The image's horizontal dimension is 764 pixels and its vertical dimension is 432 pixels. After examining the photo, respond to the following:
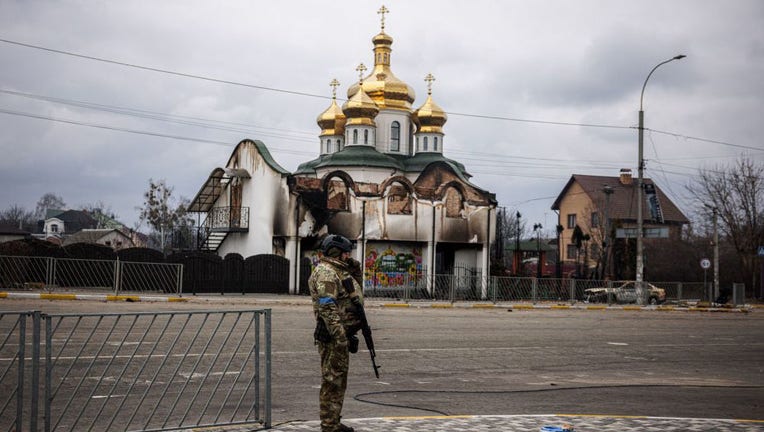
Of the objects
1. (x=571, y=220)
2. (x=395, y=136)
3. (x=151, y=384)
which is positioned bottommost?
(x=151, y=384)

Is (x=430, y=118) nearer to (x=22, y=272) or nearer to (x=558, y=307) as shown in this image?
(x=558, y=307)

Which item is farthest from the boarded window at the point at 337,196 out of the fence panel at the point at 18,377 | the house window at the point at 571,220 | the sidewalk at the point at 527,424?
the house window at the point at 571,220

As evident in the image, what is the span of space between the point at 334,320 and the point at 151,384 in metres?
1.83

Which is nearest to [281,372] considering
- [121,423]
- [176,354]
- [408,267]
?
[176,354]

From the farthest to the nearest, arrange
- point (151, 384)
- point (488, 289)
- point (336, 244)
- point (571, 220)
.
Result: point (571, 220), point (488, 289), point (336, 244), point (151, 384)

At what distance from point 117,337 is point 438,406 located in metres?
7.90

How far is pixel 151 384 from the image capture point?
25.5 feet

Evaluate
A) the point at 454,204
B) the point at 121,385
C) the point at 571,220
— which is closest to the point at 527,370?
the point at 121,385

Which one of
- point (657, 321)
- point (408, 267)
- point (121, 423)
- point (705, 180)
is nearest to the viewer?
point (121, 423)

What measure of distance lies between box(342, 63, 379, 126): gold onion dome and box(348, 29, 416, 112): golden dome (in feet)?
11.1

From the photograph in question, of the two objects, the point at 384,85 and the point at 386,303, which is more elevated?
the point at 384,85

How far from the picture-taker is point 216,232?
50.3 metres

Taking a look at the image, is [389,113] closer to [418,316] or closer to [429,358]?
[418,316]

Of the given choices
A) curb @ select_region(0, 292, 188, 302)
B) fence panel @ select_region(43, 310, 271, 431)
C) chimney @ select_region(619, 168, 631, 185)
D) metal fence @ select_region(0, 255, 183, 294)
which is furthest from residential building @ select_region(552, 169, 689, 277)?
fence panel @ select_region(43, 310, 271, 431)
